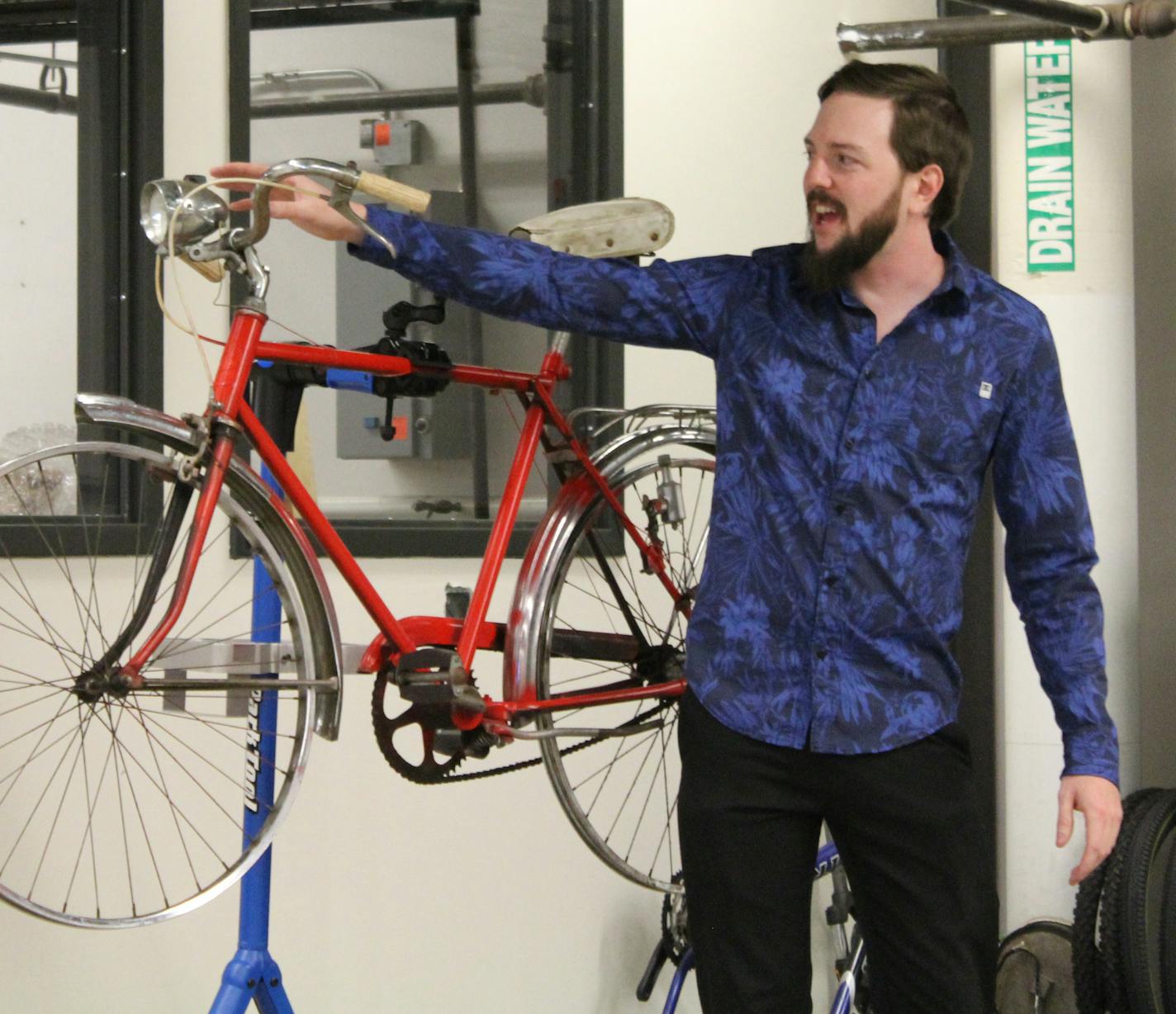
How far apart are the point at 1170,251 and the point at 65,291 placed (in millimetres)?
2082

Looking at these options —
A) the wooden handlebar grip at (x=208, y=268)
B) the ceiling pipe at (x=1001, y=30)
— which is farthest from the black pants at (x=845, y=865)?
the ceiling pipe at (x=1001, y=30)

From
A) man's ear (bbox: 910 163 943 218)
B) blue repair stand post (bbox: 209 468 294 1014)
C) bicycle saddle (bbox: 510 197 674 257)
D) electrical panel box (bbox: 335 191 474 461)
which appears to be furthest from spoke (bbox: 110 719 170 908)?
man's ear (bbox: 910 163 943 218)

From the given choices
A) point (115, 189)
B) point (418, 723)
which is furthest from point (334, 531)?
point (115, 189)

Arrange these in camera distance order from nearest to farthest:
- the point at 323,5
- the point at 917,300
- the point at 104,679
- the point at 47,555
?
the point at 104,679, the point at 917,300, the point at 47,555, the point at 323,5

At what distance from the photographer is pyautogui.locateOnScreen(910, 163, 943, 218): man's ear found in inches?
63.9

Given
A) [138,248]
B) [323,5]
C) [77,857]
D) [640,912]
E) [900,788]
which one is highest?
[323,5]

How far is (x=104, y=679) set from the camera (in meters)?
1.49

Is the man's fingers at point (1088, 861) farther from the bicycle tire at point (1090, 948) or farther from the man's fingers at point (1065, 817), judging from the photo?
the bicycle tire at point (1090, 948)

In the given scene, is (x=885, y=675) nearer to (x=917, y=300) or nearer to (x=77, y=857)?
(x=917, y=300)

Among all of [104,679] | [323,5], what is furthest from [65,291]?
[104,679]

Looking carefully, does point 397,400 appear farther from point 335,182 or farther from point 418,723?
point 335,182

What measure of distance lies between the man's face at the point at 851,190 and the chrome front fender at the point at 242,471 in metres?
0.71

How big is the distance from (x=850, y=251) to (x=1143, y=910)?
125 cm

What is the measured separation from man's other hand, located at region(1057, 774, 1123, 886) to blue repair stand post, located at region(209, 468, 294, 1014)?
98 cm
